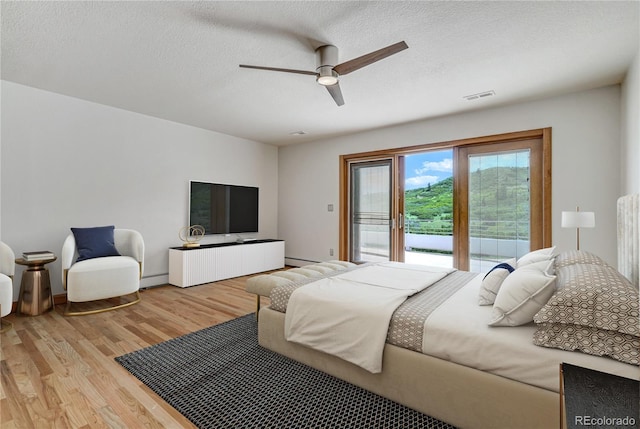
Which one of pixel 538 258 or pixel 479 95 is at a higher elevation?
pixel 479 95

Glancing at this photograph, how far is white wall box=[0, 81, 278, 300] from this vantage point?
3295 mm

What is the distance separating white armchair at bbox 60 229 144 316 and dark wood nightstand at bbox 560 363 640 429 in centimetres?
394

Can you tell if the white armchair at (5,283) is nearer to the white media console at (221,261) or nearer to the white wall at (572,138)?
the white media console at (221,261)

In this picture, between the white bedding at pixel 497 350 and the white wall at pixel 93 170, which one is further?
the white wall at pixel 93 170

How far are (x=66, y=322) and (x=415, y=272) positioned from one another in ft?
11.4

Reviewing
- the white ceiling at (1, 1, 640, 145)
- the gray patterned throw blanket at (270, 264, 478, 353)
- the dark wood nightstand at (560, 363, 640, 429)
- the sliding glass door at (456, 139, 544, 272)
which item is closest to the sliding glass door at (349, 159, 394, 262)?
the sliding glass door at (456, 139, 544, 272)

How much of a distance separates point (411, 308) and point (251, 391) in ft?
3.72

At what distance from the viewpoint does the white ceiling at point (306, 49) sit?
80.0 inches

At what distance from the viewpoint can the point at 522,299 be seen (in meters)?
1.53

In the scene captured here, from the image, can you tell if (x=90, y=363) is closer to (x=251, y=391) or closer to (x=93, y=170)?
(x=251, y=391)

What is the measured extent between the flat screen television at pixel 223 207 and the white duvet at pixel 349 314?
128 inches

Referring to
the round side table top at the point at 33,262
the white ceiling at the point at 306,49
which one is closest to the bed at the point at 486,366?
the white ceiling at the point at 306,49

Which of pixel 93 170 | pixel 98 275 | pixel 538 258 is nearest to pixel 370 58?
pixel 538 258

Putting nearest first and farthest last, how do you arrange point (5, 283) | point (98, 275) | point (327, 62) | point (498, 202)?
point (327, 62), point (5, 283), point (98, 275), point (498, 202)
